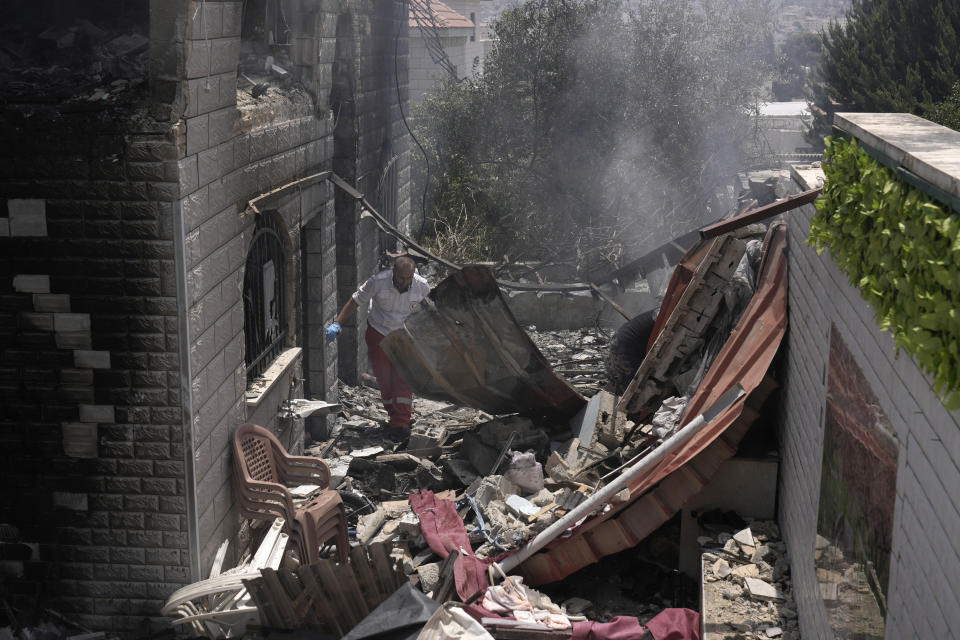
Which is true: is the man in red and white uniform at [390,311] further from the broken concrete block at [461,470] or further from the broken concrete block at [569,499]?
the broken concrete block at [569,499]

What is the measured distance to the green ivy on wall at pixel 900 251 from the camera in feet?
7.75

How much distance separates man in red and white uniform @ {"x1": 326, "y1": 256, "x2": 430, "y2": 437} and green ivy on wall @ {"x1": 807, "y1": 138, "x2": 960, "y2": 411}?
5454 millimetres

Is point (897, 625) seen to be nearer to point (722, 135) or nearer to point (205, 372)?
point (205, 372)

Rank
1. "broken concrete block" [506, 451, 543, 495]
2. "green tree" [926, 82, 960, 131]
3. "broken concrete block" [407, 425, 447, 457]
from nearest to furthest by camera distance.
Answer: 1. "broken concrete block" [506, 451, 543, 495]
2. "broken concrete block" [407, 425, 447, 457]
3. "green tree" [926, 82, 960, 131]

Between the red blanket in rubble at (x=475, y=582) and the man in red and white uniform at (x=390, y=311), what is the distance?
7.34 feet

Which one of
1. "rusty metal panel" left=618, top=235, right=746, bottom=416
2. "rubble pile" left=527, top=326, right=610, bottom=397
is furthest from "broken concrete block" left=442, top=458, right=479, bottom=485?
"rubble pile" left=527, top=326, right=610, bottom=397

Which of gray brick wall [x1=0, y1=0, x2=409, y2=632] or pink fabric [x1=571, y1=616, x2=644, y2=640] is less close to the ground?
gray brick wall [x1=0, y1=0, x2=409, y2=632]

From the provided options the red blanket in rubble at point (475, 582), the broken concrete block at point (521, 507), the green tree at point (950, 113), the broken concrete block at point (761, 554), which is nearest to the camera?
the red blanket in rubble at point (475, 582)

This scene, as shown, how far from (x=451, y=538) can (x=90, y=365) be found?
2.71 meters

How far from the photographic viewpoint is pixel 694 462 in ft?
19.9

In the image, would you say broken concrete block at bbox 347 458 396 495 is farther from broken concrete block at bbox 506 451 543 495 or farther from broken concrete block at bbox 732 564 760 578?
broken concrete block at bbox 732 564 760 578

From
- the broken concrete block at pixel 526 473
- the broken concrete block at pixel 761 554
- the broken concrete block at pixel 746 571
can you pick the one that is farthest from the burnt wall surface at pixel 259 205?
the broken concrete block at pixel 761 554

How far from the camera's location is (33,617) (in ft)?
18.6

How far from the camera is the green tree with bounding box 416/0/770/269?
16766 millimetres
